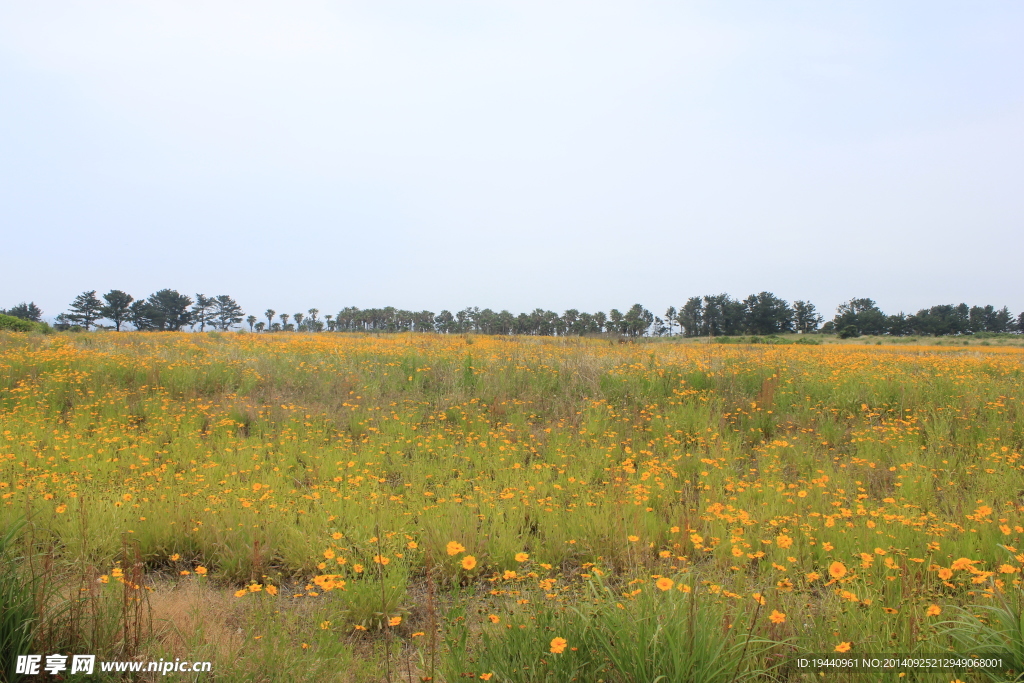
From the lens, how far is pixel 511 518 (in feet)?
13.5

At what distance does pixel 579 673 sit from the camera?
2.22 m

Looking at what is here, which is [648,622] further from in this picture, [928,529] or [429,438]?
[429,438]

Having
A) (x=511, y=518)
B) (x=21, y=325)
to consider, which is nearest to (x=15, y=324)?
(x=21, y=325)

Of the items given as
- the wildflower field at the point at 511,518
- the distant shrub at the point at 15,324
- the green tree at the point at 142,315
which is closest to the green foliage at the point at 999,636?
the wildflower field at the point at 511,518

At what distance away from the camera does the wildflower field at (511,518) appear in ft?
7.95

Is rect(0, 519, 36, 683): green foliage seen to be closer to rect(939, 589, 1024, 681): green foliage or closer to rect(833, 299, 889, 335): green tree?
rect(939, 589, 1024, 681): green foliage

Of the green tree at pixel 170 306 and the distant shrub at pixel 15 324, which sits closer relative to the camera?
the distant shrub at pixel 15 324

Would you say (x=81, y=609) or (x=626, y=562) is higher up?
(x=81, y=609)

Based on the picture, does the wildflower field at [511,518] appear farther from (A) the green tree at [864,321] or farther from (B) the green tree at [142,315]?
(A) the green tree at [864,321]

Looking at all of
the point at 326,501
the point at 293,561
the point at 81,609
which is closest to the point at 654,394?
the point at 326,501

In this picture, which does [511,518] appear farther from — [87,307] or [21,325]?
[87,307]

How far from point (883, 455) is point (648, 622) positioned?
5565mm

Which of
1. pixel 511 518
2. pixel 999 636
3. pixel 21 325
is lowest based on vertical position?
pixel 511 518

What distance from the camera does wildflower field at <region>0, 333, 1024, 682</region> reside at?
242 centimetres
